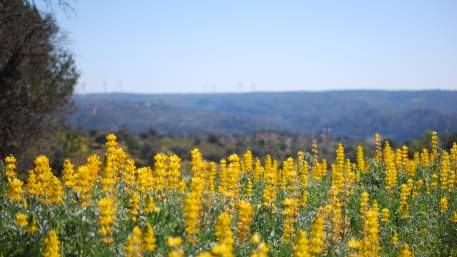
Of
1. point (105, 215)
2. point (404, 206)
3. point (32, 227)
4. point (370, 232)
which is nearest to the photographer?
point (105, 215)

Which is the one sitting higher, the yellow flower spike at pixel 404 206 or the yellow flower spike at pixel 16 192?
the yellow flower spike at pixel 16 192

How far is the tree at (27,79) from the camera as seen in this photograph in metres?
15.6

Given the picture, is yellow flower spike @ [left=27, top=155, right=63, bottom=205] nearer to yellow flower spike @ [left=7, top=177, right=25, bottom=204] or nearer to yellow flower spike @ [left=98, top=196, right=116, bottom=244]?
yellow flower spike @ [left=7, top=177, right=25, bottom=204]

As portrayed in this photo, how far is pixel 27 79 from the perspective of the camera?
58.7 feet

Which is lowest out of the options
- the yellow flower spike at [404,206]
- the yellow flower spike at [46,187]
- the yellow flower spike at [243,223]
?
the yellow flower spike at [404,206]

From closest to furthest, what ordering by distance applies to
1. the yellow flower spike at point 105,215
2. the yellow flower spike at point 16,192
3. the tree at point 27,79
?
the yellow flower spike at point 105,215 → the yellow flower spike at point 16,192 → the tree at point 27,79

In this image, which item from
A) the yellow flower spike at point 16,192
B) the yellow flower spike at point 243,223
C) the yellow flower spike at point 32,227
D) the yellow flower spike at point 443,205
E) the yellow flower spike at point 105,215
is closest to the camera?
the yellow flower spike at point 105,215

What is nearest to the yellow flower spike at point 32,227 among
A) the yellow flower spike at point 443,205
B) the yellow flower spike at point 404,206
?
the yellow flower spike at point 404,206

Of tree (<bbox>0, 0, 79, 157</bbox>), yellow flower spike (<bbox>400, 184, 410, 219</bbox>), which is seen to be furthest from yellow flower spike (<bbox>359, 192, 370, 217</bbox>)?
tree (<bbox>0, 0, 79, 157</bbox>)

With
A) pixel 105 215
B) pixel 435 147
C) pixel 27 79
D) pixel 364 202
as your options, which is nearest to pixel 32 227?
pixel 105 215

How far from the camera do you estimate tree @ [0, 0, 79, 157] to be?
1560cm

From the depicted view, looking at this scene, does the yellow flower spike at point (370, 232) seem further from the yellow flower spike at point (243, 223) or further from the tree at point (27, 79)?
the tree at point (27, 79)

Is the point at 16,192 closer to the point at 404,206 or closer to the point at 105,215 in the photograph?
the point at 105,215

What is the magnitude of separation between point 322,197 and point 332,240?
338cm
